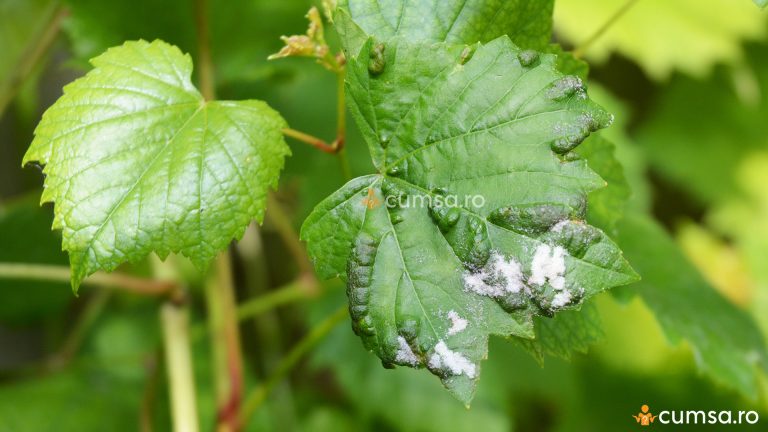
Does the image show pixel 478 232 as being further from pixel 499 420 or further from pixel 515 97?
pixel 499 420

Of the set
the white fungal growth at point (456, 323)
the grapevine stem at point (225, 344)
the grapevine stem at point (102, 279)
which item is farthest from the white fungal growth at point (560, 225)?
the grapevine stem at point (102, 279)

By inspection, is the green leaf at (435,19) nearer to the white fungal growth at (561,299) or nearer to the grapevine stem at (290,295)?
the white fungal growth at (561,299)

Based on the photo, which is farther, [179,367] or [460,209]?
[179,367]

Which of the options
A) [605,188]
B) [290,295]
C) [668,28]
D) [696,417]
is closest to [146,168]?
[605,188]

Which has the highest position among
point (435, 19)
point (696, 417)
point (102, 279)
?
point (435, 19)

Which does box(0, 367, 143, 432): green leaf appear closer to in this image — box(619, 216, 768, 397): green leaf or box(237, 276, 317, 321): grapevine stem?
box(237, 276, 317, 321): grapevine stem

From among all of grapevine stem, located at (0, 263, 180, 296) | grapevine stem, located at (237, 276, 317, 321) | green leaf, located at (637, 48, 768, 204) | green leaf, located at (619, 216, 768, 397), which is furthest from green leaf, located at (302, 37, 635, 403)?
green leaf, located at (637, 48, 768, 204)

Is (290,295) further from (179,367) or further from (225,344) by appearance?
(179,367)
